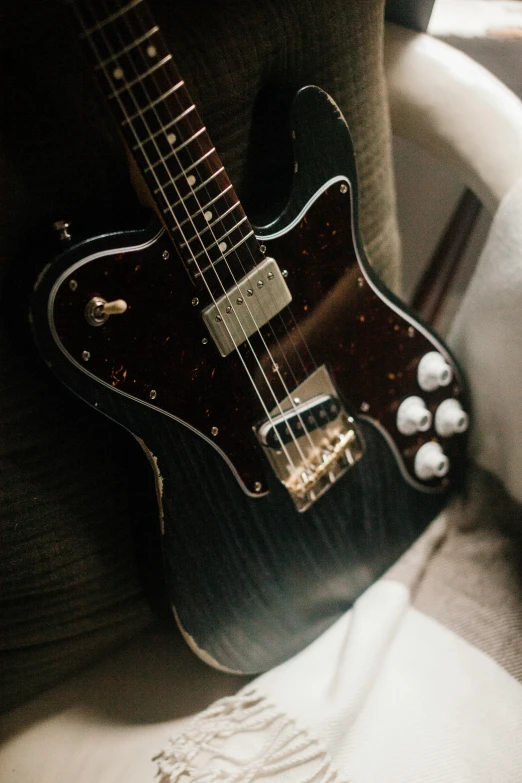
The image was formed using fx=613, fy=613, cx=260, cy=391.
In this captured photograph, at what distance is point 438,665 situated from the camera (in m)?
0.54

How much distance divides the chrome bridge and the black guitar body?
12 mm

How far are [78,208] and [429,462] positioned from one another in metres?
0.43

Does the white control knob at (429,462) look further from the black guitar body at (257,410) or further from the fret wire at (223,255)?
the fret wire at (223,255)

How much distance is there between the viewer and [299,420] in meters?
0.55

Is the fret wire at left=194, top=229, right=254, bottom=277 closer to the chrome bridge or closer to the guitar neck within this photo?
the guitar neck

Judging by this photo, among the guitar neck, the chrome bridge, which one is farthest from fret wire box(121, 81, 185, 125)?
the chrome bridge

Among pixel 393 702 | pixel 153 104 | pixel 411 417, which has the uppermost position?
pixel 153 104

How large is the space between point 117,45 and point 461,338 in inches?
18.2

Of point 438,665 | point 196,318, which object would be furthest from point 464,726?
point 196,318

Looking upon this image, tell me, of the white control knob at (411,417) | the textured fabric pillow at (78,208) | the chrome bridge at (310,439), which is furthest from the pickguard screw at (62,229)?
the white control knob at (411,417)

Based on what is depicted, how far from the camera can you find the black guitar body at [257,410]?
0.42 metres

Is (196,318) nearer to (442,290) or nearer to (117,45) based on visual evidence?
(117,45)

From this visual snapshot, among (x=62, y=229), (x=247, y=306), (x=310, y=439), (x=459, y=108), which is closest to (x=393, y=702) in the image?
(x=310, y=439)

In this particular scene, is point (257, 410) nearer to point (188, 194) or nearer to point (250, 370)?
point (250, 370)
